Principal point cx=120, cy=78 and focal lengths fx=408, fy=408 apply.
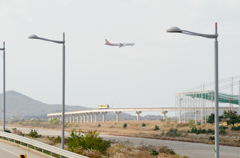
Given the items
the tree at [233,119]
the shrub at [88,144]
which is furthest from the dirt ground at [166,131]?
the shrub at [88,144]

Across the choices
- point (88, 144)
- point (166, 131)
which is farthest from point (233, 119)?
point (88, 144)

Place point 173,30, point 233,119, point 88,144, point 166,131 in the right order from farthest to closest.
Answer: point 166,131, point 233,119, point 88,144, point 173,30

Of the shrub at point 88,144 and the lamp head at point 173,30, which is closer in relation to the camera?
the lamp head at point 173,30

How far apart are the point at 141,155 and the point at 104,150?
7.79ft

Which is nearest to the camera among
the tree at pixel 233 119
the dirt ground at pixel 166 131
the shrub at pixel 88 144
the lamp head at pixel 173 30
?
the lamp head at pixel 173 30

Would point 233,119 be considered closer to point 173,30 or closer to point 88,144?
point 88,144

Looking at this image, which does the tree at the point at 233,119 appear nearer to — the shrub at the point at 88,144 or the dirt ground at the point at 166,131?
the dirt ground at the point at 166,131

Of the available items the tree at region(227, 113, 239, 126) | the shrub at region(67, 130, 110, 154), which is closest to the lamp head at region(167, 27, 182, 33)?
the shrub at region(67, 130, 110, 154)

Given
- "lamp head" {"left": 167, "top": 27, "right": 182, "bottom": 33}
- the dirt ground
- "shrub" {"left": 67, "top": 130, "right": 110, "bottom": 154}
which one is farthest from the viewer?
the dirt ground

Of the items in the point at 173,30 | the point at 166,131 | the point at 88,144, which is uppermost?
the point at 173,30

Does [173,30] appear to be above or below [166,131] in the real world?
above

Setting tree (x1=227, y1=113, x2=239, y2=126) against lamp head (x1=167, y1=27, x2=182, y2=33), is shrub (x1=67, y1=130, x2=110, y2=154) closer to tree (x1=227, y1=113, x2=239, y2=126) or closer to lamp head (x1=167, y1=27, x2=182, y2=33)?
lamp head (x1=167, y1=27, x2=182, y2=33)

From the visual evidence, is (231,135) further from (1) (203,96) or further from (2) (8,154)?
(2) (8,154)

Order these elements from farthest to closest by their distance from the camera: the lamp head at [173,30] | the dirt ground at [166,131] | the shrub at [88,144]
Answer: the dirt ground at [166,131] → the shrub at [88,144] → the lamp head at [173,30]
